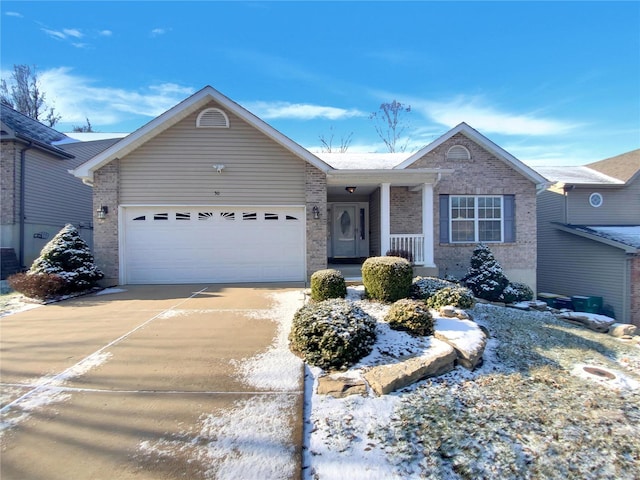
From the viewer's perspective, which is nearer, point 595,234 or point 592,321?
point 592,321

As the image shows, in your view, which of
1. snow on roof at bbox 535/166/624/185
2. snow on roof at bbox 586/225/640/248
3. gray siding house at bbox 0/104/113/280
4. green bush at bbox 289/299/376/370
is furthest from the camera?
snow on roof at bbox 535/166/624/185

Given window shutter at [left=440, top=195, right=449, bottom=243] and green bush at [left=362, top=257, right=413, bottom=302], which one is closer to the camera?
green bush at [left=362, top=257, right=413, bottom=302]

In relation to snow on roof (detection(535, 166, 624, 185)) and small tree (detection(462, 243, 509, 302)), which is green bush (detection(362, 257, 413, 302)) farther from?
snow on roof (detection(535, 166, 624, 185))

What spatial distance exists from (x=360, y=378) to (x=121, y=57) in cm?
1235

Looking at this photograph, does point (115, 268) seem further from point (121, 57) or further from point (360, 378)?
point (360, 378)

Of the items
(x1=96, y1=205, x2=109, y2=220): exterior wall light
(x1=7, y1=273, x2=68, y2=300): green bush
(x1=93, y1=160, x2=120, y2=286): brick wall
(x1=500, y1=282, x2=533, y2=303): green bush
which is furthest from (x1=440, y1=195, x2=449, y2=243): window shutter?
(x1=7, y1=273, x2=68, y2=300): green bush

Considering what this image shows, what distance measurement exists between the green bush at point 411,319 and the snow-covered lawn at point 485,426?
0.39 m

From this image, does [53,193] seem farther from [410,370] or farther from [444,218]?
[410,370]

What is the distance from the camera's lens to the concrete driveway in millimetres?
2492

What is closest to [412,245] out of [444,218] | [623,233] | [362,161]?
[444,218]

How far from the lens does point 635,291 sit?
11984 mm

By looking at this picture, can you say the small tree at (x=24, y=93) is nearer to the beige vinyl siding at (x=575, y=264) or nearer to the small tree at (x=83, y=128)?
the small tree at (x=83, y=128)

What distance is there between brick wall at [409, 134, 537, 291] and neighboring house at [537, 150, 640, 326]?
5.81 ft

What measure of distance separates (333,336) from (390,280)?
275 centimetres
